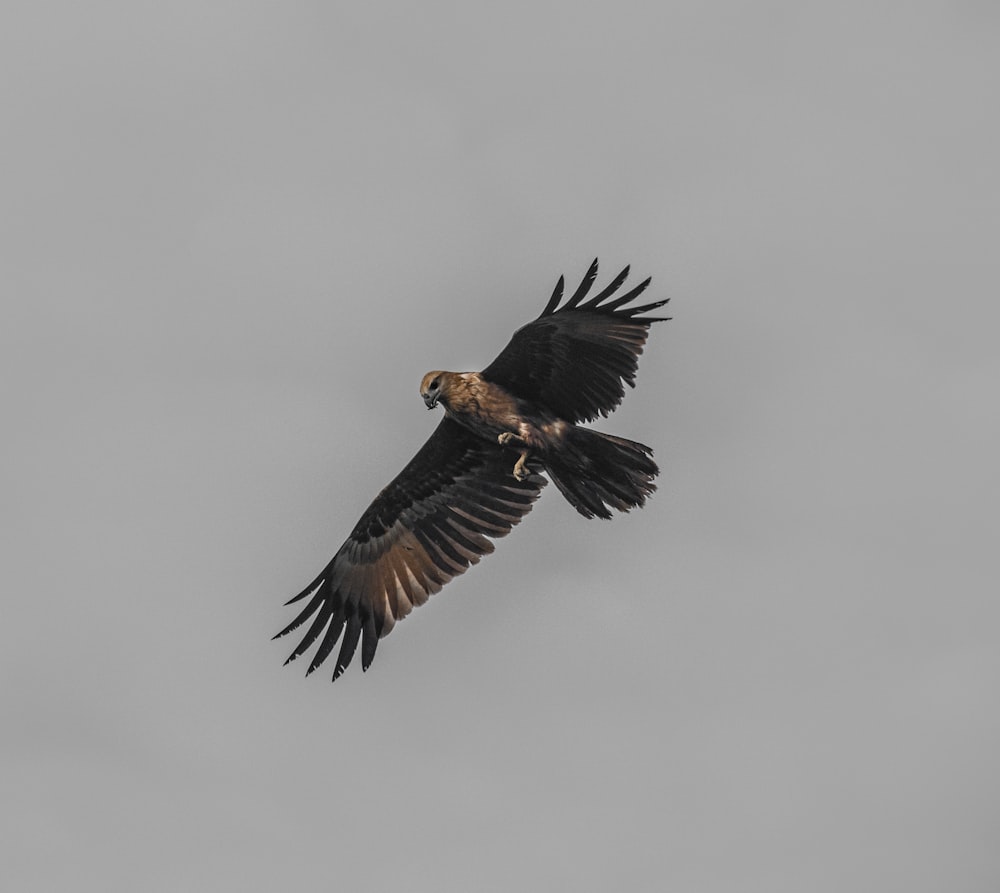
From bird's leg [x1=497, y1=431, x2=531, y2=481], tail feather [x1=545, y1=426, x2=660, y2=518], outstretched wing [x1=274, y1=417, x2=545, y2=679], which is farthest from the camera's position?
outstretched wing [x1=274, y1=417, x2=545, y2=679]

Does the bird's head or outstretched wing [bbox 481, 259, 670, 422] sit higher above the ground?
outstretched wing [bbox 481, 259, 670, 422]

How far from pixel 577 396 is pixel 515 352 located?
0.87 meters

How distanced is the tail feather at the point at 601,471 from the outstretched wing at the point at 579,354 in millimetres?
644

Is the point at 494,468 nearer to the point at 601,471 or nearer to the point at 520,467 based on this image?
the point at 520,467

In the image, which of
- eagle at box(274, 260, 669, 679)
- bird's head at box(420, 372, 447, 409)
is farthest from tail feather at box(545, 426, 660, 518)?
bird's head at box(420, 372, 447, 409)

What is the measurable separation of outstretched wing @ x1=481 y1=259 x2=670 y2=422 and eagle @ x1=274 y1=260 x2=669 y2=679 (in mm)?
11

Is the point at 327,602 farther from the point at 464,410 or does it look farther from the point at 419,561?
the point at 464,410

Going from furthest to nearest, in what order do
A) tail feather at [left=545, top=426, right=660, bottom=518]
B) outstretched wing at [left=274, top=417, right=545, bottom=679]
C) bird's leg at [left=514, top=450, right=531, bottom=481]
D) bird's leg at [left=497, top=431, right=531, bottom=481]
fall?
outstretched wing at [left=274, top=417, right=545, bottom=679], bird's leg at [left=514, top=450, right=531, bottom=481], bird's leg at [left=497, top=431, right=531, bottom=481], tail feather at [left=545, top=426, right=660, bottom=518]

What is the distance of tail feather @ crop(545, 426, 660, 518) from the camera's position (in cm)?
2208

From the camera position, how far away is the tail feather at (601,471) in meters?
22.1

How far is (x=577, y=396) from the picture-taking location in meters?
23.2

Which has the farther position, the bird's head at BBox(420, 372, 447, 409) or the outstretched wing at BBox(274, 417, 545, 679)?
the outstretched wing at BBox(274, 417, 545, 679)

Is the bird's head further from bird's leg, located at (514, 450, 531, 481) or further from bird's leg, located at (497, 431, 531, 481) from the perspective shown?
bird's leg, located at (514, 450, 531, 481)

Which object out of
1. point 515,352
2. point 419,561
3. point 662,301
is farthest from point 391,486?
point 662,301
